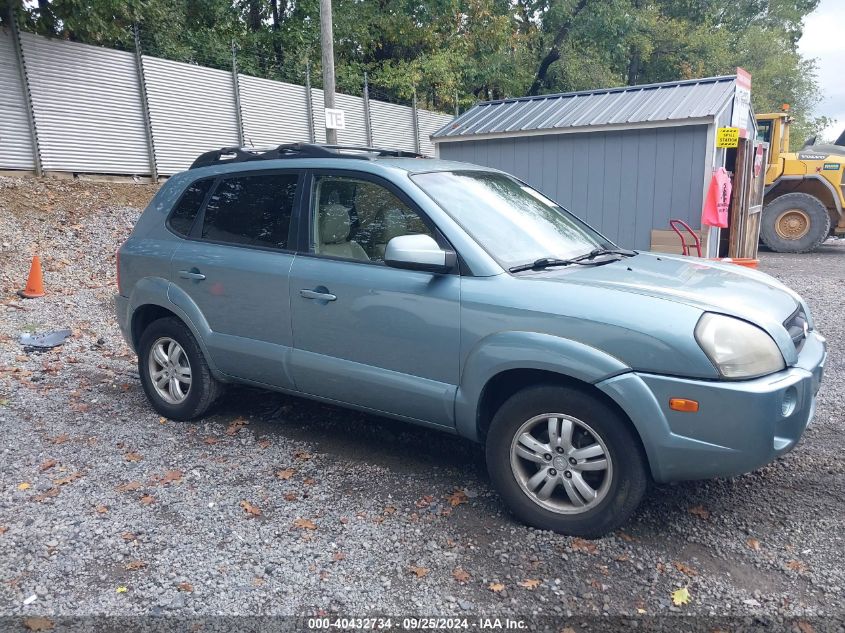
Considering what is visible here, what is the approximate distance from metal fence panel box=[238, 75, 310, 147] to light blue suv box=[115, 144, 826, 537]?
10689 millimetres

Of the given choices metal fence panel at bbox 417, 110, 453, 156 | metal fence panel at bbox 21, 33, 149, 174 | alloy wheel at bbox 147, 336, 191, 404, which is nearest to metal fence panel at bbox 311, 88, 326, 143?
metal fence panel at bbox 417, 110, 453, 156

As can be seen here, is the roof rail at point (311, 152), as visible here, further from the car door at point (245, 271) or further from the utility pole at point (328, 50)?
the utility pole at point (328, 50)

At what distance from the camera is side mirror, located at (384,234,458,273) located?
3512 millimetres

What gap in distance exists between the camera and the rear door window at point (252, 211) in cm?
441

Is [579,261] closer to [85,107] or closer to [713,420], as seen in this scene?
[713,420]

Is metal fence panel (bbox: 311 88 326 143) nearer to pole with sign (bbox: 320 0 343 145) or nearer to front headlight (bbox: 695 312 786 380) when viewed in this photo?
pole with sign (bbox: 320 0 343 145)

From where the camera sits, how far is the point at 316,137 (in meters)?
17.4

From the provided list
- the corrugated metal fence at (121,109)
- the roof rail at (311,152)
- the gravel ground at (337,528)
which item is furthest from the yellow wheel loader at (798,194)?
the roof rail at (311,152)

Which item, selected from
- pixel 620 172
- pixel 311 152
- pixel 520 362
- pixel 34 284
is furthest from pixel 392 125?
pixel 520 362

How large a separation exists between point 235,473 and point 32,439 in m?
1.61

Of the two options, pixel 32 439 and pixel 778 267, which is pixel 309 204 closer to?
pixel 32 439

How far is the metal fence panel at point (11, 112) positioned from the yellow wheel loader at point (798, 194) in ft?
50.1

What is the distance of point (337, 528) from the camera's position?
353cm

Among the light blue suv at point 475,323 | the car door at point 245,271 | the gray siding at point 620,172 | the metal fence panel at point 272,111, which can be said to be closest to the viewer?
the light blue suv at point 475,323
